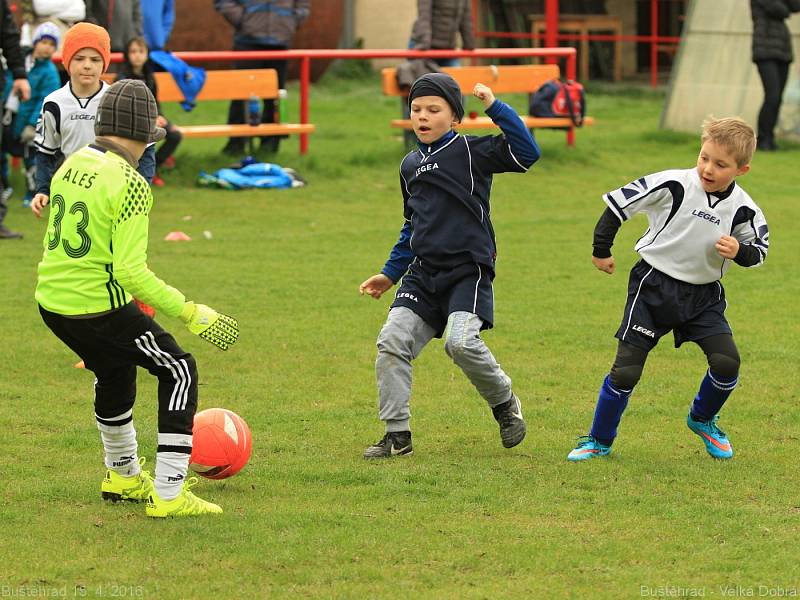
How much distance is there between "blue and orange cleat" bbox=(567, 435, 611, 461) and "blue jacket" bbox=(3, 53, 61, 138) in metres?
8.88

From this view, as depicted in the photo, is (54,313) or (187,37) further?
(187,37)

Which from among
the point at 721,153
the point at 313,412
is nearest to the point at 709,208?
the point at 721,153

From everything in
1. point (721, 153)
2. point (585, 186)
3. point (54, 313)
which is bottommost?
point (585, 186)

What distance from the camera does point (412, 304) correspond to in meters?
6.68

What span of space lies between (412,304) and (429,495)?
1.05 meters

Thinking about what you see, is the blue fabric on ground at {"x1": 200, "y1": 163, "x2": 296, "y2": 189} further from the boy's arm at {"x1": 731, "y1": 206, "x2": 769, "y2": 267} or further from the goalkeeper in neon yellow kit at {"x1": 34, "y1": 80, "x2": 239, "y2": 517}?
the goalkeeper in neon yellow kit at {"x1": 34, "y1": 80, "x2": 239, "y2": 517}

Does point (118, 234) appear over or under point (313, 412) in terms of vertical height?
over

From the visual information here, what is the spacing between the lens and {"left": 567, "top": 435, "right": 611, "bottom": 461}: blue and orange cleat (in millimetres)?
6598

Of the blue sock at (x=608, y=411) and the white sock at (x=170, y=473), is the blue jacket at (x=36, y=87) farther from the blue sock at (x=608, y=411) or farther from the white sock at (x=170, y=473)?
the white sock at (x=170, y=473)

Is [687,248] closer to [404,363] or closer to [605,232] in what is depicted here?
[605,232]

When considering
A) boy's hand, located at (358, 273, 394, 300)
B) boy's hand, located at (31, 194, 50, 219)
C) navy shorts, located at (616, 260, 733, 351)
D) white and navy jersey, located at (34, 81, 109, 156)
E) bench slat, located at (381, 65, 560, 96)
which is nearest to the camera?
navy shorts, located at (616, 260, 733, 351)

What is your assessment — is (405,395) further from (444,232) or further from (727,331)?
(727,331)

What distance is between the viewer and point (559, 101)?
18.2 metres

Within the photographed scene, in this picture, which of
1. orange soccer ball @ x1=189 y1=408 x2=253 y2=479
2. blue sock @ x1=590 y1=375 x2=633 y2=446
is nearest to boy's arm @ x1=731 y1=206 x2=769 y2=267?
blue sock @ x1=590 y1=375 x2=633 y2=446
